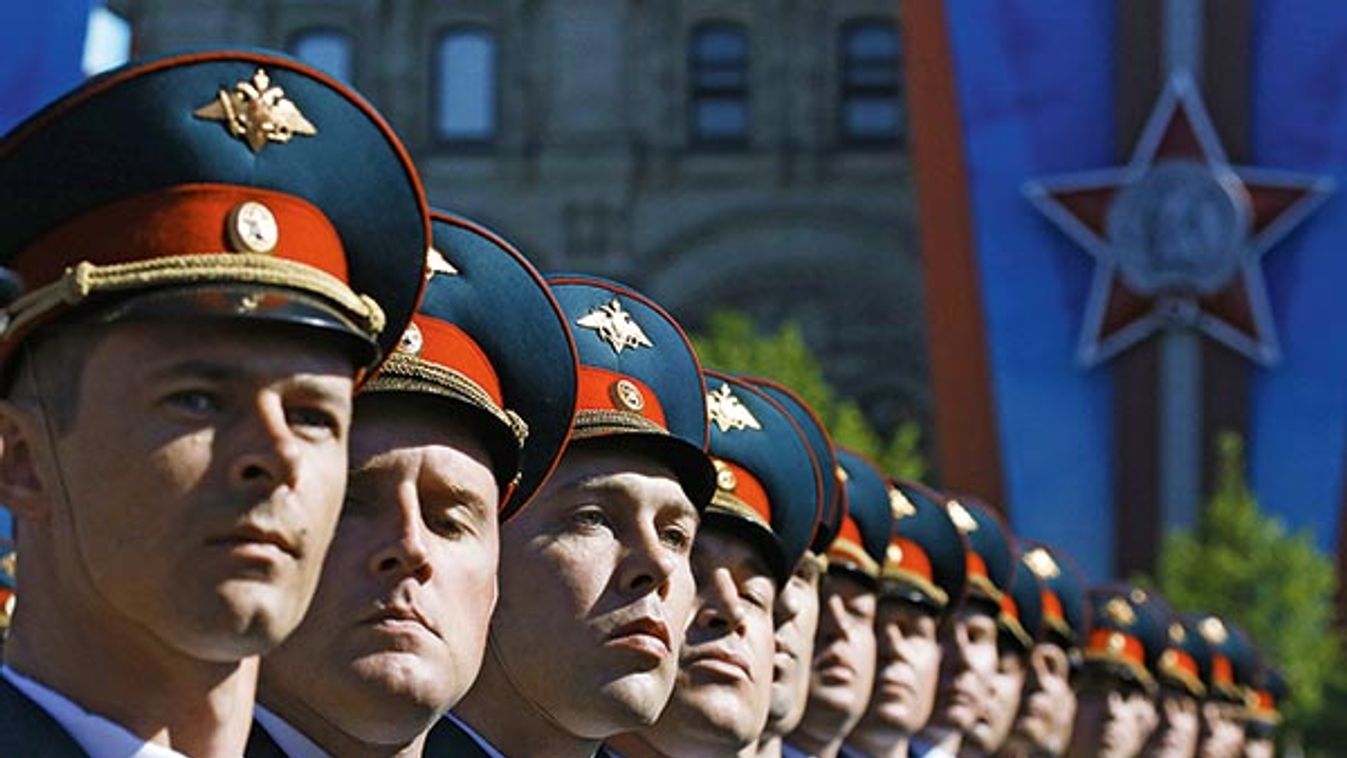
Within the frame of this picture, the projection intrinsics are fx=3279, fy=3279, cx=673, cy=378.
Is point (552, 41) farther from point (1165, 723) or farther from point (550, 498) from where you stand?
point (550, 498)

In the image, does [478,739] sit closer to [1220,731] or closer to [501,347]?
[501,347]

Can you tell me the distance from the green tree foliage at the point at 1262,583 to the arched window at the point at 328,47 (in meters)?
14.9

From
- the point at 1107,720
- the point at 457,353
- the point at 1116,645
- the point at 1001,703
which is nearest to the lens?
the point at 457,353

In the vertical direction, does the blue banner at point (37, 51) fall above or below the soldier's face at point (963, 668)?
above

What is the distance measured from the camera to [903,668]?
326 inches

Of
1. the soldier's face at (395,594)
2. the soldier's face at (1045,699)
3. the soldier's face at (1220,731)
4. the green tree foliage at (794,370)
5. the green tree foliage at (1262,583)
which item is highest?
the soldier's face at (395,594)

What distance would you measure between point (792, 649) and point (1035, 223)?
82.9 ft

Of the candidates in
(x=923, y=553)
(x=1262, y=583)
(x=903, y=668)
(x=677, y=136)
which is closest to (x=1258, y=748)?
(x=923, y=553)

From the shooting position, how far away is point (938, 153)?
31.5 metres

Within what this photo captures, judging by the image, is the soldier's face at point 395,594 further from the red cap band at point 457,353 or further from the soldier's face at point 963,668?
the soldier's face at point 963,668

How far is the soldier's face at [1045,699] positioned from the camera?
427 inches

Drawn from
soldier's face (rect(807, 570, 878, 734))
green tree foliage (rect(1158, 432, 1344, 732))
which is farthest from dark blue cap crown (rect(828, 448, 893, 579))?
green tree foliage (rect(1158, 432, 1344, 732))

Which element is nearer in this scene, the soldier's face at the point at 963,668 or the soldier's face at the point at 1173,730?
the soldier's face at the point at 963,668

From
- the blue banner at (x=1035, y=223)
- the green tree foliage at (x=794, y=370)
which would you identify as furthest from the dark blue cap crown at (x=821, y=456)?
the blue banner at (x=1035, y=223)
